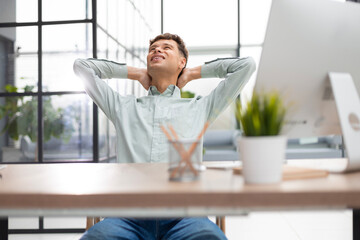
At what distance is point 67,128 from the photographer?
128 inches

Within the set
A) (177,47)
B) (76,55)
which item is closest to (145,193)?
(177,47)

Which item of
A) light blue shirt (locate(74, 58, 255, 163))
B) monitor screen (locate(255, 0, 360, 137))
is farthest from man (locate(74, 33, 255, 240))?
monitor screen (locate(255, 0, 360, 137))

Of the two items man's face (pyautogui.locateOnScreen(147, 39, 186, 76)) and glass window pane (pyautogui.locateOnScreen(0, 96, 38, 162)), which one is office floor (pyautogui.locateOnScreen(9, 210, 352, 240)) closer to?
glass window pane (pyautogui.locateOnScreen(0, 96, 38, 162))

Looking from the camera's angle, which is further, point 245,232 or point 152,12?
point 152,12

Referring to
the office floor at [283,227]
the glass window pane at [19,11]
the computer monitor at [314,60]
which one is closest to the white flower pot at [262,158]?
the computer monitor at [314,60]

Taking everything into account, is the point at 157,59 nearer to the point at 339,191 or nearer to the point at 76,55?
the point at 339,191

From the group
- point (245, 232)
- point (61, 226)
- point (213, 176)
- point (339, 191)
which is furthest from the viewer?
point (61, 226)

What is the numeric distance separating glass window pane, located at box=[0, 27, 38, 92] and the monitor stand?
291 centimetres

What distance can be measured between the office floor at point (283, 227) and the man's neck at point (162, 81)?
5.17 feet

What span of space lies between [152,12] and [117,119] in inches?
193

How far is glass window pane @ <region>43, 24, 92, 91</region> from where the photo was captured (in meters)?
3.10

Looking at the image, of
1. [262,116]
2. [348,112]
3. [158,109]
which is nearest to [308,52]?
[348,112]

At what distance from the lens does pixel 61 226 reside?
3055mm

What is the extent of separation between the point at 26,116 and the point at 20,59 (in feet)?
1.78
